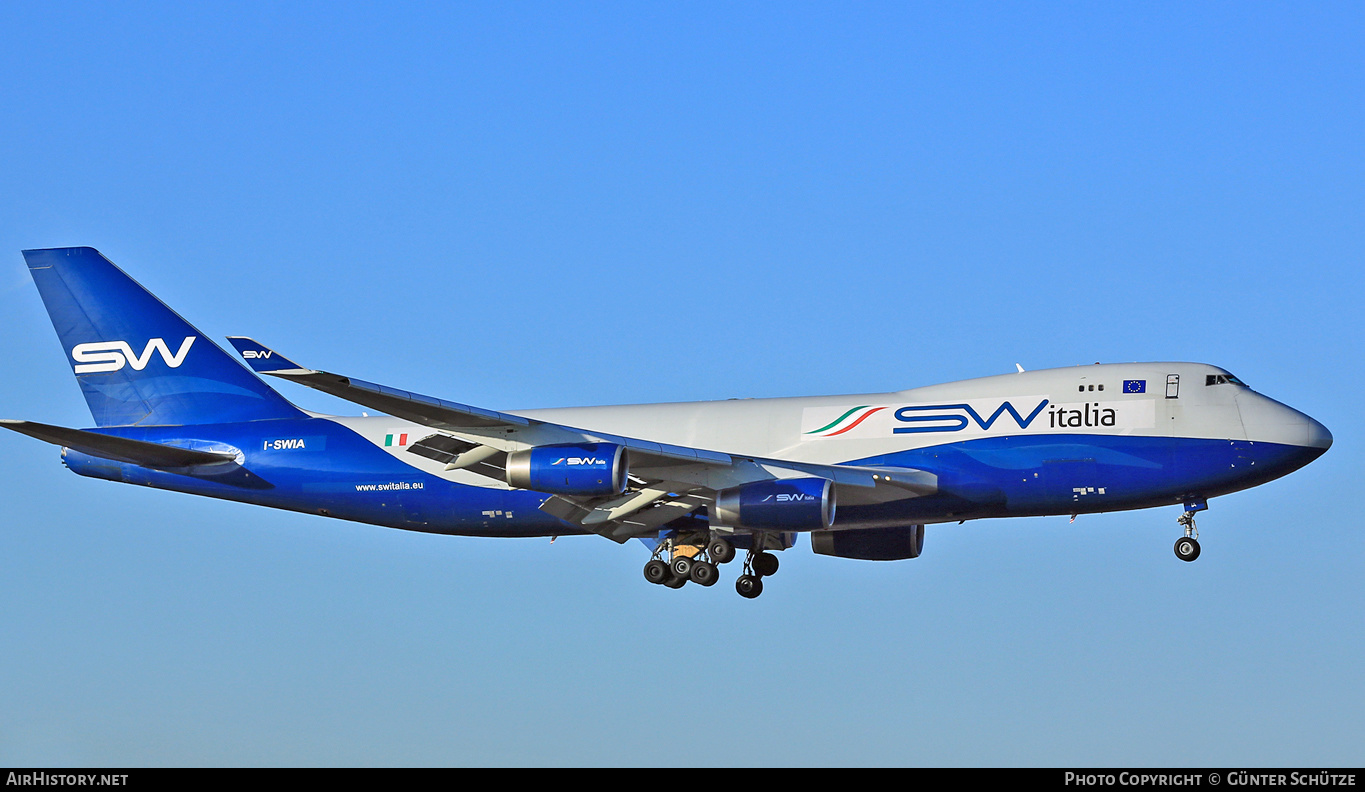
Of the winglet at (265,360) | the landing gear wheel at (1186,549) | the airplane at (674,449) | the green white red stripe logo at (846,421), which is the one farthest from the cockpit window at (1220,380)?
the winglet at (265,360)

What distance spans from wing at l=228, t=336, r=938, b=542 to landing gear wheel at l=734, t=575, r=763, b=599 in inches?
182

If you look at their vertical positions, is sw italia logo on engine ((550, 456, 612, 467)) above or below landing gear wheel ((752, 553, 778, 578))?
above

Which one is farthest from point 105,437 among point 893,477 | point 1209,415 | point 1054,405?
point 1209,415

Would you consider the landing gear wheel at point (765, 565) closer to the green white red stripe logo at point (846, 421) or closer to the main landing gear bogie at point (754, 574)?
the main landing gear bogie at point (754, 574)

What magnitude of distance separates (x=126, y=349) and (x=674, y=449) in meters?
18.2

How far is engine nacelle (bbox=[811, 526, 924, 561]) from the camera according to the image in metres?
45.7

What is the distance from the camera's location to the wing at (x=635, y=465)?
38219mm

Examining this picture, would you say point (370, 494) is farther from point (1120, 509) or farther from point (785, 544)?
point (1120, 509)

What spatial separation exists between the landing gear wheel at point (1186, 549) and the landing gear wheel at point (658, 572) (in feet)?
43.7

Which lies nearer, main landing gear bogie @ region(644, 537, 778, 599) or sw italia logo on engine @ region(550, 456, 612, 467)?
sw italia logo on engine @ region(550, 456, 612, 467)

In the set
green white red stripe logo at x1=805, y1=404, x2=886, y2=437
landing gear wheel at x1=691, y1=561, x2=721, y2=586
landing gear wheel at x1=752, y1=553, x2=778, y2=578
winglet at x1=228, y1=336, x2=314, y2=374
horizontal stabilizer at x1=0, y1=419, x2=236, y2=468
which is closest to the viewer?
winglet at x1=228, y1=336, x2=314, y2=374

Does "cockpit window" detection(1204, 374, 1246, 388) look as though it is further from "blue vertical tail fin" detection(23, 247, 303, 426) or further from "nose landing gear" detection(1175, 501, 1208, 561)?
"blue vertical tail fin" detection(23, 247, 303, 426)

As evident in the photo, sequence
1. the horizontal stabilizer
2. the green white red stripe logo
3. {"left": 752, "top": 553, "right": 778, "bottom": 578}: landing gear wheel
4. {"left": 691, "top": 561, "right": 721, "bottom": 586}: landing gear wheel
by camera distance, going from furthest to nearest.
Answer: {"left": 752, "top": 553, "right": 778, "bottom": 578}: landing gear wheel
{"left": 691, "top": 561, "right": 721, "bottom": 586}: landing gear wheel
the green white red stripe logo
the horizontal stabilizer

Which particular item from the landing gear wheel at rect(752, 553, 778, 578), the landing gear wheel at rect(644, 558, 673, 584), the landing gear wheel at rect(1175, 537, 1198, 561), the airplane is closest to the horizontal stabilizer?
the airplane
